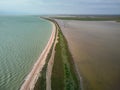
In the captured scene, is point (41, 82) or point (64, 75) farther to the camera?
point (64, 75)

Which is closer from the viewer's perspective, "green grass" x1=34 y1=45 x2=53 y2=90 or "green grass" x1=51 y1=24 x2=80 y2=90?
"green grass" x1=34 y1=45 x2=53 y2=90

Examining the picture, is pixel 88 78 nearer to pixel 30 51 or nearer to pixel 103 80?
pixel 103 80

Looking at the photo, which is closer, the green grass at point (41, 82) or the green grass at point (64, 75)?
the green grass at point (41, 82)

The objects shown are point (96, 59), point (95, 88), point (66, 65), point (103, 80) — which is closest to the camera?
point (95, 88)

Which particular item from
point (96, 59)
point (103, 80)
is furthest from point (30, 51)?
point (103, 80)

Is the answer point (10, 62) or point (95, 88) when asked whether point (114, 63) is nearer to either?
point (95, 88)

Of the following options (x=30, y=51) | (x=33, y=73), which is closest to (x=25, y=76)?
(x=33, y=73)

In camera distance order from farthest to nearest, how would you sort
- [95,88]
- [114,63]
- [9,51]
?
[9,51] < [114,63] < [95,88]

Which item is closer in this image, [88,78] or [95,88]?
[95,88]

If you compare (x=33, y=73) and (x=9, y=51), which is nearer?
(x=33, y=73)
